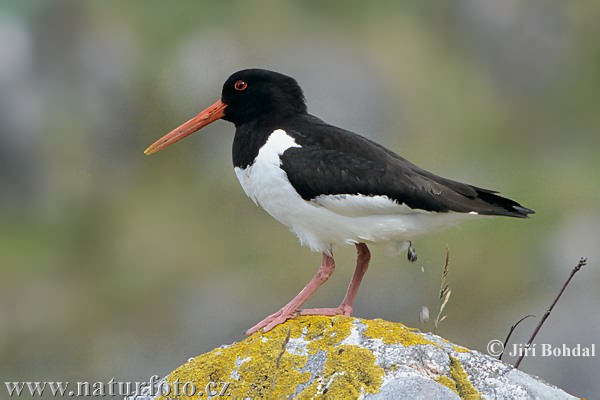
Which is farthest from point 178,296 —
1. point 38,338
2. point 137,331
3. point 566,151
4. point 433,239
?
point 566,151

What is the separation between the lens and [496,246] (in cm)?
1346

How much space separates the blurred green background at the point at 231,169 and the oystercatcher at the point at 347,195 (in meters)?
3.93

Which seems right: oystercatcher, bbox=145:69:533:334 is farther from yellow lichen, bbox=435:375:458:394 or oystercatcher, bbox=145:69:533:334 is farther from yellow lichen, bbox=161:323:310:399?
yellow lichen, bbox=435:375:458:394

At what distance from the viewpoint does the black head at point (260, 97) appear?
7.32m

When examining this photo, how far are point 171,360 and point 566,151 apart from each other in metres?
7.98

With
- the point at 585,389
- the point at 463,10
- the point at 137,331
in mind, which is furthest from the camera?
the point at 463,10

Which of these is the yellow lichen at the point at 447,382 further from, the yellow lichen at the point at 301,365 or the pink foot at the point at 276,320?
the pink foot at the point at 276,320

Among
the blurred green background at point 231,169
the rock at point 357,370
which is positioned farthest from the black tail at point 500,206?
the blurred green background at point 231,169

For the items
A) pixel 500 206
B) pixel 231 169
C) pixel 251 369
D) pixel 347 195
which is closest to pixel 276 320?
pixel 251 369

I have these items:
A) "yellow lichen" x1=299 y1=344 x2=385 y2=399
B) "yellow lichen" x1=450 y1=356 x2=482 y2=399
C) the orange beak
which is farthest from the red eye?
"yellow lichen" x1=450 y1=356 x2=482 y2=399

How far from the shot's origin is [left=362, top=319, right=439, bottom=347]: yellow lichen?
18.3 feet

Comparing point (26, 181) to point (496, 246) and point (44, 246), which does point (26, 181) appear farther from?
point (496, 246)

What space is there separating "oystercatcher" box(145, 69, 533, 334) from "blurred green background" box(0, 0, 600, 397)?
3927 mm

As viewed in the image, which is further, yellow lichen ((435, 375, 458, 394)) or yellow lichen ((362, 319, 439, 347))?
yellow lichen ((362, 319, 439, 347))
